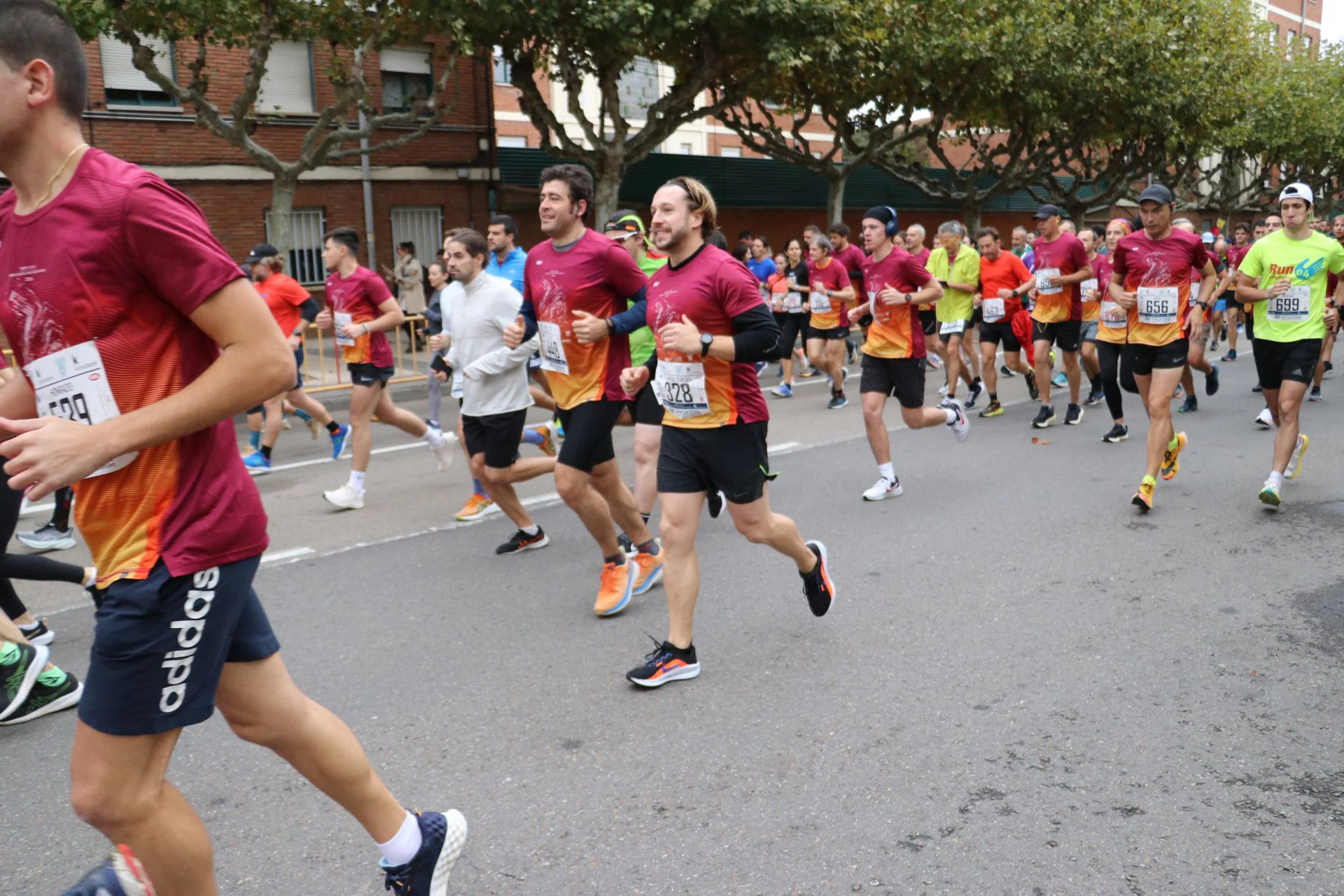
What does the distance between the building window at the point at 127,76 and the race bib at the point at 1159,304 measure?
58.5 feet

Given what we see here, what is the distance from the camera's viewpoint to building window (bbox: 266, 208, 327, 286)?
2244 centimetres

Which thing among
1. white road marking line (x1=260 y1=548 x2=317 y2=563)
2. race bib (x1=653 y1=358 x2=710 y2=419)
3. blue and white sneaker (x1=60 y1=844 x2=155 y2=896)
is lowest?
white road marking line (x1=260 y1=548 x2=317 y2=563)

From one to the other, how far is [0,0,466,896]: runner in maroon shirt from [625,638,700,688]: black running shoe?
2245mm

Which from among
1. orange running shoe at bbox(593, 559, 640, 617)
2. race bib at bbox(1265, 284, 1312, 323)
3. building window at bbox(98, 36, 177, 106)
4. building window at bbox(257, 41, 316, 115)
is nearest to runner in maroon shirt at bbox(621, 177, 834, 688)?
orange running shoe at bbox(593, 559, 640, 617)

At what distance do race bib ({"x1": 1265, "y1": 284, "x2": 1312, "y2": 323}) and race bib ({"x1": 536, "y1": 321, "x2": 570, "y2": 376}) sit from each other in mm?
4553

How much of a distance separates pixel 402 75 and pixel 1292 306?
67.1 ft

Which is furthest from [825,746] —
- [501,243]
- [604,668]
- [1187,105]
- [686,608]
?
[1187,105]

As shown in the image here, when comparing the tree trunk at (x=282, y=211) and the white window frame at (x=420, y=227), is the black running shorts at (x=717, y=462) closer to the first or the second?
the tree trunk at (x=282, y=211)

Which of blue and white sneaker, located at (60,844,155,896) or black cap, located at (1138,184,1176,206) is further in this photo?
black cap, located at (1138,184,1176,206)

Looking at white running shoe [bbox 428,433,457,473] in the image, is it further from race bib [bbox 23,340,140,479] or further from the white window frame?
the white window frame

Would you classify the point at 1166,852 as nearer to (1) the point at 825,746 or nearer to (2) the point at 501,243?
(1) the point at 825,746

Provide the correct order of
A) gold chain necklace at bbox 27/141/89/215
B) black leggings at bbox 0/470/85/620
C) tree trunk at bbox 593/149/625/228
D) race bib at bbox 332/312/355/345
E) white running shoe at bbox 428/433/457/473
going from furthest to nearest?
tree trunk at bbox 593/149/625/228 → white running shoe at bbox 428/433/457/473 → race bib at bbox 332/312/355/345 → black leggings at bbox 0/470/85/620 → gold chain necklace at bbox 27/141/89/215

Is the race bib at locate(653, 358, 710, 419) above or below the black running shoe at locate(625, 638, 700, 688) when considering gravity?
above

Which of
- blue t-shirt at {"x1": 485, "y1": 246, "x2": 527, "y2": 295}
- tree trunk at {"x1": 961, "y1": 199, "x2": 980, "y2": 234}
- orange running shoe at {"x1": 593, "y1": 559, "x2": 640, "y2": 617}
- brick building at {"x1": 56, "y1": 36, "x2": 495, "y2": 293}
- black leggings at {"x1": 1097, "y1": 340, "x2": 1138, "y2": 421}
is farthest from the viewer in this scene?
tree trunk at {"x1": 961, "y1": 199, "x2": 980, "y2": 234}
